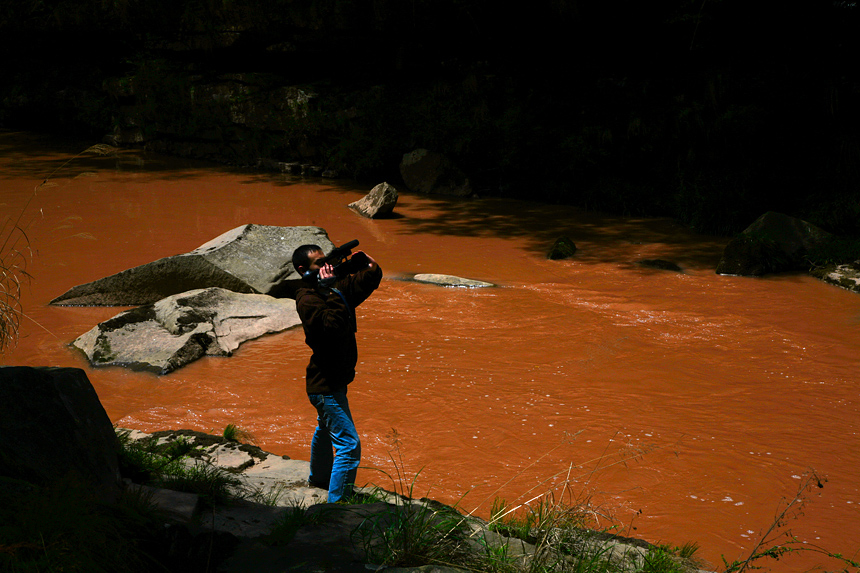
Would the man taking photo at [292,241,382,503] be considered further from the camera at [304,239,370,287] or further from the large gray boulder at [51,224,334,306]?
the large gray boulder at [51,224,334,306]

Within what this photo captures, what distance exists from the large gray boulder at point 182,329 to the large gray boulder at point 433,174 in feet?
28.0

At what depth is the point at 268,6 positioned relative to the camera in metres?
18.4

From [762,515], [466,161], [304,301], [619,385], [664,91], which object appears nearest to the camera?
[304,301]

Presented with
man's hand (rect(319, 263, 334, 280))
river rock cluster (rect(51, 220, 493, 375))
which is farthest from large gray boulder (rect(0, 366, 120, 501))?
river rock cluster (rect(51, 220, 493, 375))

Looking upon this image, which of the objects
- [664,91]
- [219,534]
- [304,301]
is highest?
[664,91]

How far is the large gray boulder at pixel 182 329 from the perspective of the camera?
6566 millimetres

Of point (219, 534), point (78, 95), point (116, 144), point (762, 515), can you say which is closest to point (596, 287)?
point (762, 515)

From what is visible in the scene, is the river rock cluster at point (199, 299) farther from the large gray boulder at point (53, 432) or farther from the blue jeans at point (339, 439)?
the large gray boulder at point (53, 432)

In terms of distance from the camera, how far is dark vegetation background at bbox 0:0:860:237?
43.2 ft

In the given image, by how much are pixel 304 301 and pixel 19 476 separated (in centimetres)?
164

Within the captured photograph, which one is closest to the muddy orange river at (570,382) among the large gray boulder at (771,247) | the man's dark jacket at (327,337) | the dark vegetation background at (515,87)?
the large gray boulder at (771,247)

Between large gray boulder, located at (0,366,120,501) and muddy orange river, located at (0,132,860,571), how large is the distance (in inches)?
75.6

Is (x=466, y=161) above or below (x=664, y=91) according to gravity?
below

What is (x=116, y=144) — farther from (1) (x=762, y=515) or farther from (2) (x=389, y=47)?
(1) (x=762, y=515)
